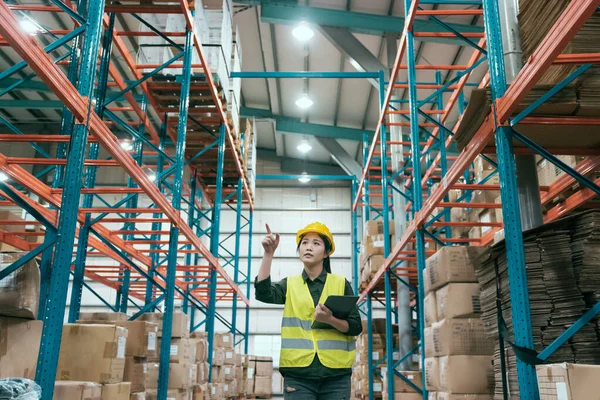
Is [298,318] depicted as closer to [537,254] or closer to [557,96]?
[537,254]

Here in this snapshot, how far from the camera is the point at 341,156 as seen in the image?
65.9ft

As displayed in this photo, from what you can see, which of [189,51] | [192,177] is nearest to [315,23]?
[192,177]

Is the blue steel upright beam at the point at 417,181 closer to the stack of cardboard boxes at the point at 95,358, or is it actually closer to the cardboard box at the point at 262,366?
the stack of cardboard boxes at the point at 95,358

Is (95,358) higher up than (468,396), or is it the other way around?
(95,358)

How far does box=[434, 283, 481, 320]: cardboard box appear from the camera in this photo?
551 cm

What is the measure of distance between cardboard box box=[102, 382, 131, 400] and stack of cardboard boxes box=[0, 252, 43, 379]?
4.22ft

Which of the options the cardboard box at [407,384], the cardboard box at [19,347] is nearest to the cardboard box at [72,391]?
the cardboard box at [19,347]

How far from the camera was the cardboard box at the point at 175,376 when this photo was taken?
7.54 meters

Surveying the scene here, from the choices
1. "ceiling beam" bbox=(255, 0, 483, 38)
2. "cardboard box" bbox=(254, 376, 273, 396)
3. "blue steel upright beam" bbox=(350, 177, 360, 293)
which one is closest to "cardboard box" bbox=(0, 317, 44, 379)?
"ceiling beam" bbox=(255, 0, 483, 38)

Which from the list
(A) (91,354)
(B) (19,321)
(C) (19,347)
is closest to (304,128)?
(A) (91,354)

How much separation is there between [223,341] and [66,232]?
9582mm

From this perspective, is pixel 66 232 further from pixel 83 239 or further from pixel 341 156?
pixel 341 156

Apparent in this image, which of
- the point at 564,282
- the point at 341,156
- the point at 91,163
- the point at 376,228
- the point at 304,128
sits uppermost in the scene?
the point at 304,128

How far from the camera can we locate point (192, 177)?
14.5m
